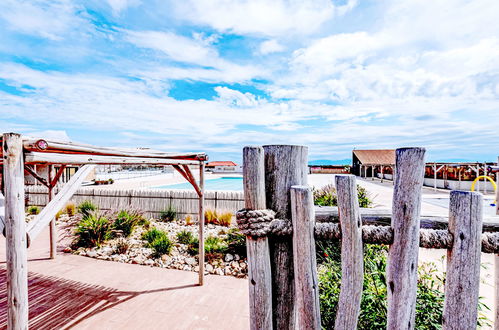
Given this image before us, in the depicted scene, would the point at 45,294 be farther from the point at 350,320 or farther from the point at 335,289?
the point at 350,320

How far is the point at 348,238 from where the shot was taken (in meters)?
1.34

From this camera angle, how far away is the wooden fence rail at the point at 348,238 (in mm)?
1291

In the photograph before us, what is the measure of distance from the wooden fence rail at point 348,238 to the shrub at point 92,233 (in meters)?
6.38

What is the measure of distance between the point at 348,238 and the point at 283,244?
359 mm

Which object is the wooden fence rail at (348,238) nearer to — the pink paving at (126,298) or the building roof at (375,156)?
the pink paving at (126,298)

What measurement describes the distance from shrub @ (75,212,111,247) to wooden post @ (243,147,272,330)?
6.30 metres

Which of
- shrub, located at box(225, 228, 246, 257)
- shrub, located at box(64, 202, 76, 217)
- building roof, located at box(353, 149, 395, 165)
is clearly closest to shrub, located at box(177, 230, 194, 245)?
shrub, located at box(225, 228, 246, 257)

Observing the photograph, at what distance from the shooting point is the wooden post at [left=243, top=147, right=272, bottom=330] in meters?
1.46

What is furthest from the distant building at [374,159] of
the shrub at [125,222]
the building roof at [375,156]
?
the shrub at [125,222]

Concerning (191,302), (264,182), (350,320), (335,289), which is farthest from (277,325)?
(191,302)

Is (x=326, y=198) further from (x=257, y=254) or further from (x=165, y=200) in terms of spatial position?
(x=165, y=200)

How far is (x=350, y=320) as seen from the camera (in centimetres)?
134

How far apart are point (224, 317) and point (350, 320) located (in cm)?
272

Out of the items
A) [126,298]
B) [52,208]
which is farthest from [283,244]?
[126,298]
